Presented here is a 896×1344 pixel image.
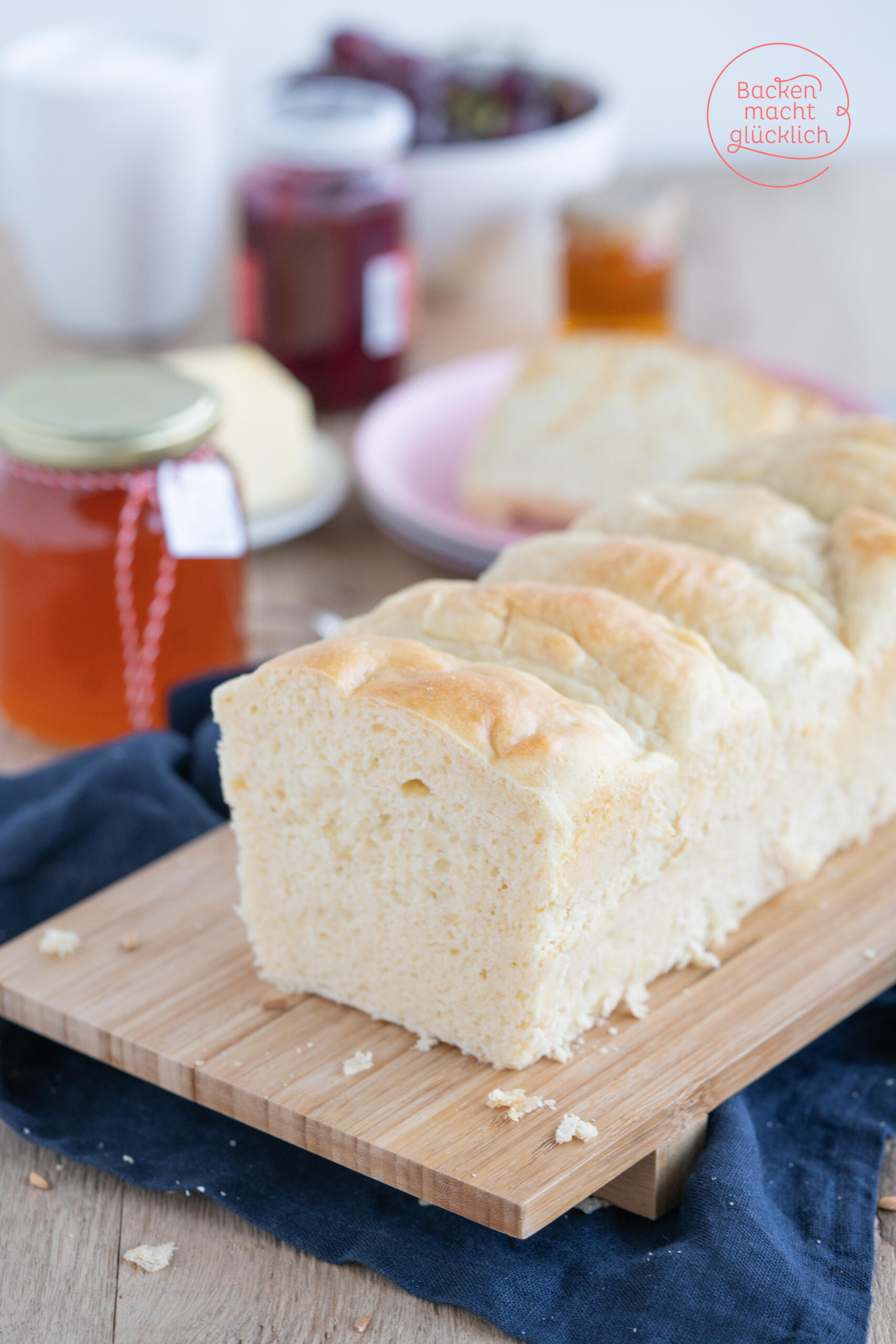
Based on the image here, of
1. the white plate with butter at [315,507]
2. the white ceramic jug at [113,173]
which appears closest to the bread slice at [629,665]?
the white plate with butter at [315,507]

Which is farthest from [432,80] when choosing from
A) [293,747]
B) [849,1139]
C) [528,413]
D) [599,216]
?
[849,1139]

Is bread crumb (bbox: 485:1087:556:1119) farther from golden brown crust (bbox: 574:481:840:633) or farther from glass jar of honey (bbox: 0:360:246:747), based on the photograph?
glass jar of honey (bbox: 0:360:246:747)

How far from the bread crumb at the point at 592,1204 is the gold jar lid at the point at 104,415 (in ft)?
4.51

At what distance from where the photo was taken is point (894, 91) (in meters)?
6.06

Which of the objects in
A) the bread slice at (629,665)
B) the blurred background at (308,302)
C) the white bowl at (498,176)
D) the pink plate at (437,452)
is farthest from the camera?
the white bowl at (498,176)

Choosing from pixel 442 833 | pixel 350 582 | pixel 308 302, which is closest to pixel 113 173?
pixel 308 302

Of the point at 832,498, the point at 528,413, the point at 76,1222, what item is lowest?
the point at 76,1222

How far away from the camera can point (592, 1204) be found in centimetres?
189

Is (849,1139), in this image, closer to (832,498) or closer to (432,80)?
(832,498)

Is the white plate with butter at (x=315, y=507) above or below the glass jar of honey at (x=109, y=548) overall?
below

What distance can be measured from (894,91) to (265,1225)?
5391mm

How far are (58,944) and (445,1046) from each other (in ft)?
1.77

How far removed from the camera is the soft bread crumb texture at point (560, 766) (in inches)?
72.4

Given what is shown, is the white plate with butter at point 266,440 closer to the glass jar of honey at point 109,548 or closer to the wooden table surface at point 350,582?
the wooden table surface at point 350,582
